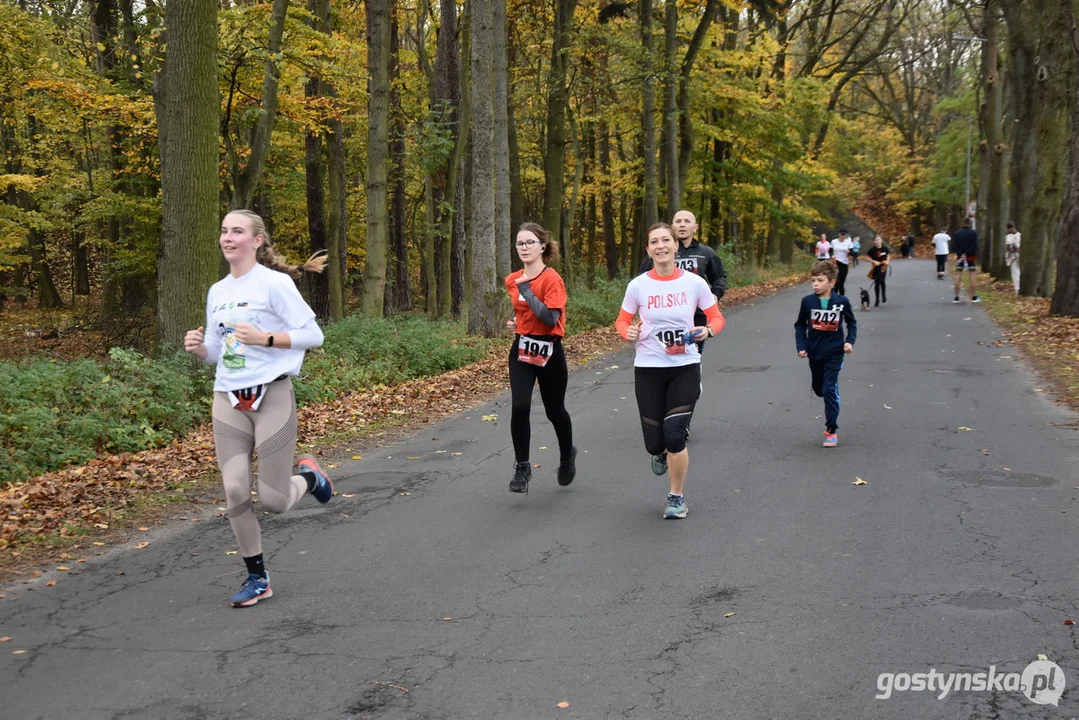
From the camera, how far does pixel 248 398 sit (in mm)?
5258

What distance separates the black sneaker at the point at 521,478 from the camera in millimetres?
7680

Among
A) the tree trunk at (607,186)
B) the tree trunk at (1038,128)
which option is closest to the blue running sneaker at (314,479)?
the tree trunk at (1038,128)

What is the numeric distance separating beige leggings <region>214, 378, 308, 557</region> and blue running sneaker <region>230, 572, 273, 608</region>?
15 centimetres

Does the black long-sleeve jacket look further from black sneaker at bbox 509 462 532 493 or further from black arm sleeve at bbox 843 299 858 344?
black sneaker at bbox 509 462 532 493

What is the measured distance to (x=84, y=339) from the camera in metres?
21.2

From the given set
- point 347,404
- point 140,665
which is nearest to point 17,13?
point 347,404

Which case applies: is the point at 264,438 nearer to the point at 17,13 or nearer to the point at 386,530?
the point at 386,530

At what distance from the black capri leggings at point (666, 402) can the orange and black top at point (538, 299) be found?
32.8 inches

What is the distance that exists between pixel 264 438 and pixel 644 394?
9.19ft

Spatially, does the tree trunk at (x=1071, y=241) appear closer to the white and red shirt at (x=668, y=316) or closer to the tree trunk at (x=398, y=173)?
the white and red shirt at (x=668, y=316)

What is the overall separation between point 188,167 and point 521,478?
6386mm

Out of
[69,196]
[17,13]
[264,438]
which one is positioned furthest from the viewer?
[69,196]

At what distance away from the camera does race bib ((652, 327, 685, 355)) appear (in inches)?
272

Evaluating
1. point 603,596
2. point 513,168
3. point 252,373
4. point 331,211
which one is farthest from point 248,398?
point 513,168
